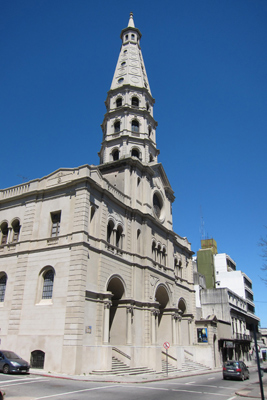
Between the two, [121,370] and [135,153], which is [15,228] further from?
[135,153]

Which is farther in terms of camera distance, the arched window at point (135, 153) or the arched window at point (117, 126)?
the arched window at point (117, 126)

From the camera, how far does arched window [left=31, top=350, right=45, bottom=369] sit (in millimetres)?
22781

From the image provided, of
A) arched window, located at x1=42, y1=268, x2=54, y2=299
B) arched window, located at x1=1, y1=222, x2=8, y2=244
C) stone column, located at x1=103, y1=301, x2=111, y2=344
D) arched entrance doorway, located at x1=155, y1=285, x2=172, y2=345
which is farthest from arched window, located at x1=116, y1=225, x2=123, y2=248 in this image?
arched window, located at x1=1, y1=222, x2=8, y2=244

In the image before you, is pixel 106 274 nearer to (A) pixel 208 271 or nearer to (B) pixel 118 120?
(B) pixel 118 120

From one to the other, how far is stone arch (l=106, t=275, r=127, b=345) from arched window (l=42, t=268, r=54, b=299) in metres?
5.04

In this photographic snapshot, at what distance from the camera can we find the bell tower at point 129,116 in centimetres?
3938

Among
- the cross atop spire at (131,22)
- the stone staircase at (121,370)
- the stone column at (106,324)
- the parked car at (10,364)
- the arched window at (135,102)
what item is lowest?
the stone staircase at (121,370)

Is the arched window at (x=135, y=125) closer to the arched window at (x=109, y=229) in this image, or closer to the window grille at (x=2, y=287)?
the arched window at (x=109, y=229)

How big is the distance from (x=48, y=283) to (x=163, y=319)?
16.3 m

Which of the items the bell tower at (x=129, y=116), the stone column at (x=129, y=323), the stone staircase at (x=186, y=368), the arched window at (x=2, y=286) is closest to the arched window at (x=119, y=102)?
the bell tower at (x=129, y=116)

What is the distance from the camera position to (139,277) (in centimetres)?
3166

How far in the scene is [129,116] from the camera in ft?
134

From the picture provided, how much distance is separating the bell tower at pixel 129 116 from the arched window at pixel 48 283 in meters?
15.8

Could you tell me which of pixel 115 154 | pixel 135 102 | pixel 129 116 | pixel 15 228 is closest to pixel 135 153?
pixel 115 154
